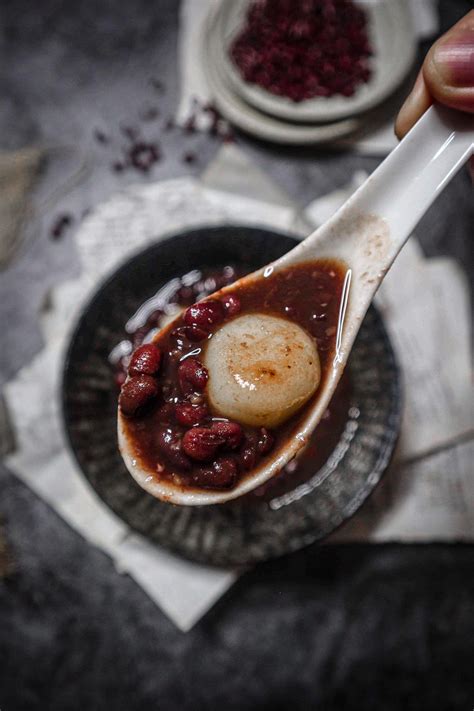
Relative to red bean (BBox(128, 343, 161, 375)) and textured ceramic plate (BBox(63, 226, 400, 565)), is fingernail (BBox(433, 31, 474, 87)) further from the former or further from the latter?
red bean (BBox(128, 343, 161, 375))

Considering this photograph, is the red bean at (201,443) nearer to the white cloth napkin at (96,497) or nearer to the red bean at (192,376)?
the red bean at (192,376)

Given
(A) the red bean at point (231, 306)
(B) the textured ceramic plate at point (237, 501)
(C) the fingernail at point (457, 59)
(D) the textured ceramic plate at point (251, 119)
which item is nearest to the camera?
(C) the fingernail at point (457, 59)

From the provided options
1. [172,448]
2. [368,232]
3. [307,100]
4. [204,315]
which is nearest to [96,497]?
[172,448]

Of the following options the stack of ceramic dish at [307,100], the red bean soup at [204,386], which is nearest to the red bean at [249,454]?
the red bean soup at [204,386]

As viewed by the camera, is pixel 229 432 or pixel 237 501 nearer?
pixel 229 432

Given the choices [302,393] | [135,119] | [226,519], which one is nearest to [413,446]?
[226,519]

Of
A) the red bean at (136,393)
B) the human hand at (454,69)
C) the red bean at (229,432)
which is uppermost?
the human hand at (454,69)

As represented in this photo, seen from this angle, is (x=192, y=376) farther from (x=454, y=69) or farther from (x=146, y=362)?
(x=454, y=69)
